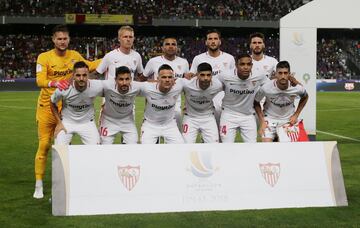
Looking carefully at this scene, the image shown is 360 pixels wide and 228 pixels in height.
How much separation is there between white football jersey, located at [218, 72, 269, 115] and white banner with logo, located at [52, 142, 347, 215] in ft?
5.18

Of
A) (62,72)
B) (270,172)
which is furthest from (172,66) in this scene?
(270,172)

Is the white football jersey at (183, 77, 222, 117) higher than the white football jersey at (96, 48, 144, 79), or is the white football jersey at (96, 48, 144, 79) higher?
the white football jersey at (96, 48, 144, 79)

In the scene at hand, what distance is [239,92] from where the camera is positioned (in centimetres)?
804

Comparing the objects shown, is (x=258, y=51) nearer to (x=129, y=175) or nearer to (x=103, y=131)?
(x=103, y=131)

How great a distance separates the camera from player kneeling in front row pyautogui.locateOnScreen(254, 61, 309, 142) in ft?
26.3

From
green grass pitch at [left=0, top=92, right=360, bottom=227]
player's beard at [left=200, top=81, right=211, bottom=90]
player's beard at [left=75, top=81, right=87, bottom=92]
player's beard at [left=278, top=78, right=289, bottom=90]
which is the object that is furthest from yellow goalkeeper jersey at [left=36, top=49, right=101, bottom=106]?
player's beard at [left=278, top=78, right=289, bottom=90]

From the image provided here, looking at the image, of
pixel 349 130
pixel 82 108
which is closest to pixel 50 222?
pixel 82 108

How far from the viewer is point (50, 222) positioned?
237 inches

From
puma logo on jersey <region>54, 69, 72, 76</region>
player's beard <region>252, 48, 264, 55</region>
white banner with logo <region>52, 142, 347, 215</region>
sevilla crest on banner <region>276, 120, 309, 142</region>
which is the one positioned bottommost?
white banner with logo <region>52, 142, 347, 215</region>

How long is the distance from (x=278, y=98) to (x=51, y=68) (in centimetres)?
327

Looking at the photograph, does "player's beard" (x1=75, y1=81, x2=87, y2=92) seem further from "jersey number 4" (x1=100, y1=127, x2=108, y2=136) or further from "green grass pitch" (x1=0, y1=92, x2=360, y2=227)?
"green grass pitch" (x1=0, y1=92, x2=360, y2=227)

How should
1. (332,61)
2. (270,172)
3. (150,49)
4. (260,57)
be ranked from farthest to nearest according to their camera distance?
1. (150,49)
2. (332,61)
3. (260,57)
4. (270,172)

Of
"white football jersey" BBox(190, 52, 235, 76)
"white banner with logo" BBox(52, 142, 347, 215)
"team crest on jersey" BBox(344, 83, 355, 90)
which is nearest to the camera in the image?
"white banner with logo" BBox(52, 142, 347, 215)

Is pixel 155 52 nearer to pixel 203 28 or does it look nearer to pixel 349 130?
pixel 203 28
